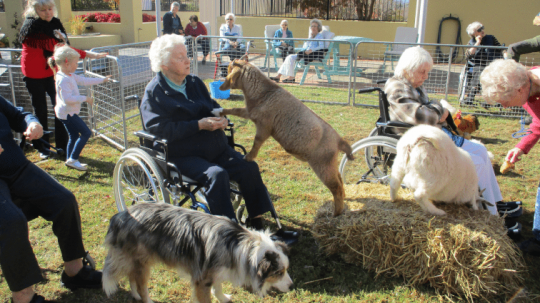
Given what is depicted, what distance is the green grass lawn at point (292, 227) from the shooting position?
2.69 meters

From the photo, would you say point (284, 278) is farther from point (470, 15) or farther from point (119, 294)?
point (470, 15)

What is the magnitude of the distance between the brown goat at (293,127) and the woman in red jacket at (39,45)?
302 cm

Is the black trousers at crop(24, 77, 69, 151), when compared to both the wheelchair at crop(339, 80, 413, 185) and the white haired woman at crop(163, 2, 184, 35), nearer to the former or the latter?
the wheelchair at crop(339, 80, 413, 185)

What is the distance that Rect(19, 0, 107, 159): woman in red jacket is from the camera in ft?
15.7

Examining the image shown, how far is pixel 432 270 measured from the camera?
2689 mm

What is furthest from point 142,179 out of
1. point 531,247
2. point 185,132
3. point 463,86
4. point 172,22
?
point 172,22

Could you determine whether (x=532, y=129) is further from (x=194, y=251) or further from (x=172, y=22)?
(x=172, y=22)

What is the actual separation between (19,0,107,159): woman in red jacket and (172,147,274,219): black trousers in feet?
9.88

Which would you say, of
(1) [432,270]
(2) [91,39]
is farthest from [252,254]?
(2) [91,39]

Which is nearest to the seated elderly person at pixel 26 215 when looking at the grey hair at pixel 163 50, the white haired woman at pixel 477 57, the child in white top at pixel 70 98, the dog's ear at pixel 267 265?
the grey hair at pixel 163 50

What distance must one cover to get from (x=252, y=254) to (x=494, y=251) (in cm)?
171

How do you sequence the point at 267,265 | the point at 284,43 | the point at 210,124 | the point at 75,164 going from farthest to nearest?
the point at 284,43
the point at 75,164
the point at 210,124
the point at 267,265

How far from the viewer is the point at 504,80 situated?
9.03ft

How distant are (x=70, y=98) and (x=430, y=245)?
4165 millimetres
